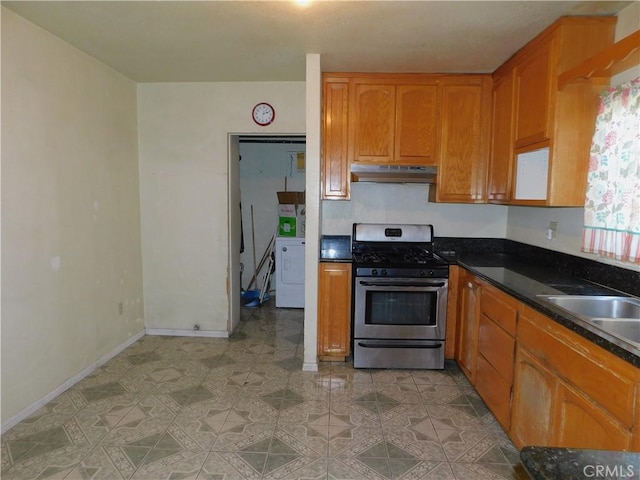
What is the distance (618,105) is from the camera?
2018 mm

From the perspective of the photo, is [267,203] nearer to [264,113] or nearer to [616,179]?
[264,113]

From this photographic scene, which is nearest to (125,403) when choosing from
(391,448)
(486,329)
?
(391,448)

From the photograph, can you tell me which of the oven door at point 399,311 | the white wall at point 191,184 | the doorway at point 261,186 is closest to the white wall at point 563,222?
the oven door at point 399,311

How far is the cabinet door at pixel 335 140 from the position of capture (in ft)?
10.9

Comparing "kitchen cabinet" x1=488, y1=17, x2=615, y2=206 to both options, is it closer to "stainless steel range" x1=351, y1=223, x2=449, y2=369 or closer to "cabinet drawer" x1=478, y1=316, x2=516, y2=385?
"cabinet drawer" x1=478, y1=316, x2=516, y2=385

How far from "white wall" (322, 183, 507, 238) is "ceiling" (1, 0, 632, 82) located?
110cm

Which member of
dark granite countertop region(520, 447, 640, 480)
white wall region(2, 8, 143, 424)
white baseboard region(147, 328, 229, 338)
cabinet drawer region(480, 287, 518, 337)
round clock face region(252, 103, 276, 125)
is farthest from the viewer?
white baseboard region(147, 328, 229, 338)

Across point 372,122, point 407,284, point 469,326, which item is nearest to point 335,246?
point 407,284

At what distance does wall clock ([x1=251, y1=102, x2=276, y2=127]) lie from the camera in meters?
3.70

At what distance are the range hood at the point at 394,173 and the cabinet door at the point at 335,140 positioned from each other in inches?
4.8

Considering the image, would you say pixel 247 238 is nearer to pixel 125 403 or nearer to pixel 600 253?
pixel 125 403

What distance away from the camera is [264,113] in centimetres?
370

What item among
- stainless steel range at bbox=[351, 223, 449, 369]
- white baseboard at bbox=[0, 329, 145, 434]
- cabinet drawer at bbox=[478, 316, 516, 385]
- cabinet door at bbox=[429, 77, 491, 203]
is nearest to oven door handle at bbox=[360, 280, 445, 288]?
stainless steel range at bbox=[351, 223, 449, 369]

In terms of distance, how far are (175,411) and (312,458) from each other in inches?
40.3
